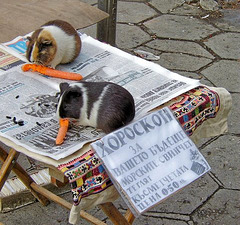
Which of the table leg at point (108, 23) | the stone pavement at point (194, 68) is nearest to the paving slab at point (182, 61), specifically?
the stone pavement at point (194, 68)

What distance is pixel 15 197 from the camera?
2.20 metres

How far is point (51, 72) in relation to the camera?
1.61 m

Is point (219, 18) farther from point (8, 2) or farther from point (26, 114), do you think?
point (26, 114)

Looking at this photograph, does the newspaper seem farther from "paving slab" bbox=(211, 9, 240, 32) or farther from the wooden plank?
"paving slab" bbox=(211, 9, 240, 32)

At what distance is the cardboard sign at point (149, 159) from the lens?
1187mm

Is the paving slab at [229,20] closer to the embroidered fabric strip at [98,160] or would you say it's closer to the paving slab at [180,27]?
the paving slab at [180,27]

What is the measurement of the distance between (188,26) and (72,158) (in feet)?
9.21

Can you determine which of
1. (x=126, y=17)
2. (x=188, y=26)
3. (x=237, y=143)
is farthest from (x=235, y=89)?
(x=126, y=17)

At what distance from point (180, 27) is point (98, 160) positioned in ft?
9.10

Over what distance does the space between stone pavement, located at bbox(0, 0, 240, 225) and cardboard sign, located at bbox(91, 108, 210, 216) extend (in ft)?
2.93

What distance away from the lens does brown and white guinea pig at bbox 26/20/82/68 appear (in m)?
1.63

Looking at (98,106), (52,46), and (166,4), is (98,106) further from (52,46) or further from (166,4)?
(166,4)

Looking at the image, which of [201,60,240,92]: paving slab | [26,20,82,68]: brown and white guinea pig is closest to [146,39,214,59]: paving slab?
[201,60,240,92]: paving slab

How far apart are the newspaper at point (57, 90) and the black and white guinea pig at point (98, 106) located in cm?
5
